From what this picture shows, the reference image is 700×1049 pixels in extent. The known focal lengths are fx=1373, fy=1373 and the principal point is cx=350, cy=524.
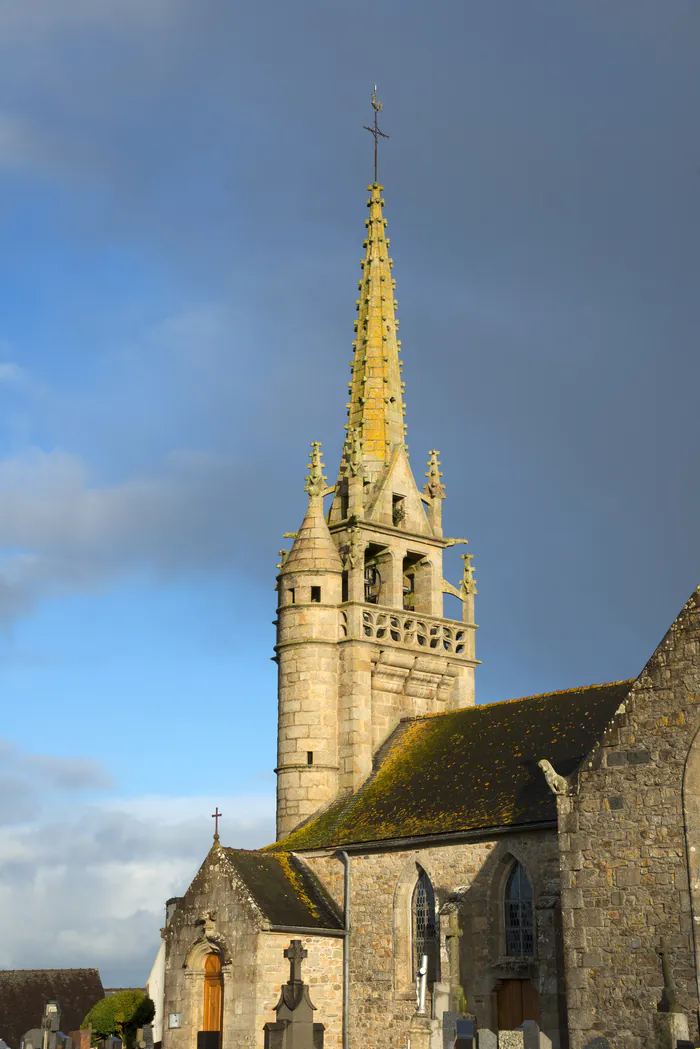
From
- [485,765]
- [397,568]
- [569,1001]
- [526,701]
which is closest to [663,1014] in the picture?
[569,1001]

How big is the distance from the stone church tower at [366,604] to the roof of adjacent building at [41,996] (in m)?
20.2

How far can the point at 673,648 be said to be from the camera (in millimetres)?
22875

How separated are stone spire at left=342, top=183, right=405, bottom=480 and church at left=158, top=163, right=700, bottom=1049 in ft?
0.23

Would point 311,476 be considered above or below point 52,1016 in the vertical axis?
above

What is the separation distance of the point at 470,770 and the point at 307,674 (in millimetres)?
6488

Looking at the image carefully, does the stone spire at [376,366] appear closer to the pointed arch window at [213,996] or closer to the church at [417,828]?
the church at [417,828]

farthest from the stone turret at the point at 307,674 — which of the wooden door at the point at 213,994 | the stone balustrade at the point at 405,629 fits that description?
the wooden door at the point at 213,994

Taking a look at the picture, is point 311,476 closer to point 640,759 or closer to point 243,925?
point 243,925

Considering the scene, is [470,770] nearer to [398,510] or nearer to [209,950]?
[209,950]

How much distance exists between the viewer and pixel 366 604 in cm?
3800

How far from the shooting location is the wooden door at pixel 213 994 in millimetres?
31562

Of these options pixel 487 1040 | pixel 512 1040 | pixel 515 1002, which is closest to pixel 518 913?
pixel 515 1002

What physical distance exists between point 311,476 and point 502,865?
1478 centimetres

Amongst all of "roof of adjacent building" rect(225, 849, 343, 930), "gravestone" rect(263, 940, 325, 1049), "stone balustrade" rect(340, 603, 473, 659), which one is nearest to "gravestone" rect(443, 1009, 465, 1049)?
"gravestone" rect(263, 940, 325, 1049)
